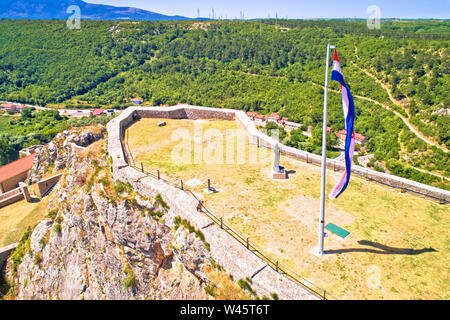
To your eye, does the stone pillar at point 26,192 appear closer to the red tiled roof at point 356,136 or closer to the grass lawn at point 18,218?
the grass lawn at point 18,218

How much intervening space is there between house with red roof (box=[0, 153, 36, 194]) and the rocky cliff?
66.2 ft

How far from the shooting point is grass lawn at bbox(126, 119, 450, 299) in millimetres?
8430

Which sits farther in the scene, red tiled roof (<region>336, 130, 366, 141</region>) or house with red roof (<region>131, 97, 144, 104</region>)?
house with red roof (<region>131, 97, 144, 104</region>)

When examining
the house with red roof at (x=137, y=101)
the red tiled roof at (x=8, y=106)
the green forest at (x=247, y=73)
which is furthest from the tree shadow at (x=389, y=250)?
the red tiled roof at (x=8, y=106)

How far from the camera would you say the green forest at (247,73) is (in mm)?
51062

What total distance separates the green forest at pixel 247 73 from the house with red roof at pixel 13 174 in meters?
20.2

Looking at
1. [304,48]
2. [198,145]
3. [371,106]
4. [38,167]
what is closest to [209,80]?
[304,48]

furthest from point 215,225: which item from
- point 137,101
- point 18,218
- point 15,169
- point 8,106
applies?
point 8,106

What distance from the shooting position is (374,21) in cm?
12769

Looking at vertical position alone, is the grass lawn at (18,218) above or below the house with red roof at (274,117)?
below

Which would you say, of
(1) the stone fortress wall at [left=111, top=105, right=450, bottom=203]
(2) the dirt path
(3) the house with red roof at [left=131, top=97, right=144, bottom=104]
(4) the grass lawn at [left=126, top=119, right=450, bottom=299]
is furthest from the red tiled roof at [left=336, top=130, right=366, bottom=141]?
(3) the house with red roof at [left=131, top=97, right=144, bottom=104]

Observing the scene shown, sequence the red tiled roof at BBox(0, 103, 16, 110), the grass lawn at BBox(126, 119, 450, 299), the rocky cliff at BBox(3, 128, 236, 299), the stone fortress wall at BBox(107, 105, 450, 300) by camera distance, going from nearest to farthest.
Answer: the stone fortress wall at BBox(107, 105, 450, 300) < the grass lawn at BBox(126, 119, 450, 299) < the rocky cliff at BBox(3, 128, 236, 299) < the red tiled roof at BBox(0, 103, 16, 110)

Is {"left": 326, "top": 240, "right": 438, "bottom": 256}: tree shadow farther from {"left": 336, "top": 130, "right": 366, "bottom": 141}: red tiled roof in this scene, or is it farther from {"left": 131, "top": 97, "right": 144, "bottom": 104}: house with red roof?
{"left": 131, "top": 97, "right": 144, "bottom": 104}: house with red roof
